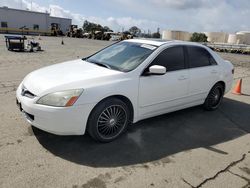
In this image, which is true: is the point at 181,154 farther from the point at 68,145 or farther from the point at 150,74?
the point at 68,145

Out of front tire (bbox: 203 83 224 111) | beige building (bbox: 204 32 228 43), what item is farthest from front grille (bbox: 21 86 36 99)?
beige building (bbox: 204 32 228 43)

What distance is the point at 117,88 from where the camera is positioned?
134 inches

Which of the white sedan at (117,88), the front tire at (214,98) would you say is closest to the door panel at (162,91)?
the white sedan at (117,88)

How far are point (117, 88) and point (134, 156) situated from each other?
40.6 inches

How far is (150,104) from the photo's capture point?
3930 millimetres

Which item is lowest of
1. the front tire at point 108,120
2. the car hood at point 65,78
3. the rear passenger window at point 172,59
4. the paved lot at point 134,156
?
the paved lot at point 134,156

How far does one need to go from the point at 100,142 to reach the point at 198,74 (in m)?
2.52

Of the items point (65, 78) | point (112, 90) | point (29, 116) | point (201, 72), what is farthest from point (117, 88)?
point (201, 72)

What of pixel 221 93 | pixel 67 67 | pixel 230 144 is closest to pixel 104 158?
pixel 67 67

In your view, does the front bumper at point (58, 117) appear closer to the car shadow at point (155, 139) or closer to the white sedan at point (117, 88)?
the white sedan at point (117, 88)

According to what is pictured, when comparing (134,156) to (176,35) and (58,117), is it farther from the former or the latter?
(176,35)

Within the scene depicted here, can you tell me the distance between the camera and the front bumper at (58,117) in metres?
3.00

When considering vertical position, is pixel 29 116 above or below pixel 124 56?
below

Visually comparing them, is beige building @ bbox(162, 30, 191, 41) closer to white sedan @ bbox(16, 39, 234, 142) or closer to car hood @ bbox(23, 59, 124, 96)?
white sedan @ bbox(16, 39, 234, 142)
